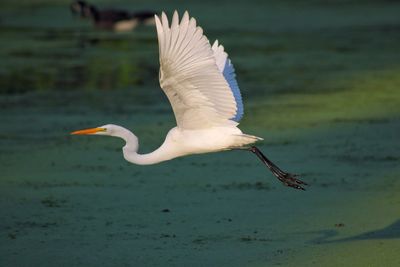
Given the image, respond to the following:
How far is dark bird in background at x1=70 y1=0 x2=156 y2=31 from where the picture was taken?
10656mm

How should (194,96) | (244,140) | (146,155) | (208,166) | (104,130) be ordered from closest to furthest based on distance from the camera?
(194,96)
(244,140)
(146,155)
(104,130)
(208,166)

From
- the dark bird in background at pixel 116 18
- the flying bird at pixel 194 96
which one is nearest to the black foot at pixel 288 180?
the flying bird at pixel 194 96

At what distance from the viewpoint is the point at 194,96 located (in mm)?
3410

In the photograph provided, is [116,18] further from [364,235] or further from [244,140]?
[244,140]

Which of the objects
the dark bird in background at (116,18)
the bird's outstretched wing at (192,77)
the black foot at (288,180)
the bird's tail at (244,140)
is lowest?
the black foot at (288,180)

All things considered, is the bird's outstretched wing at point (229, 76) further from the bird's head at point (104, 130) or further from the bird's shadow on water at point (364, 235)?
the bird's shadow on water at point (364, 235)

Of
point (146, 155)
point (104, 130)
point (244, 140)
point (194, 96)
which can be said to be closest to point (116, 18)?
point (104, 130)

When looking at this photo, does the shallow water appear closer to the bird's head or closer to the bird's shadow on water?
the bird's shadow on water

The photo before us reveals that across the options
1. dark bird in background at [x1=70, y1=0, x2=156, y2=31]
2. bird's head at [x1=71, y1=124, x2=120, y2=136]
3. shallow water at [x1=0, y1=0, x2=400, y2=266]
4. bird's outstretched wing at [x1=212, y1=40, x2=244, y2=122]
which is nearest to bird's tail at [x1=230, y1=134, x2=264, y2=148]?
bird's outstretched wing at [x1=212, y1=40, x2=244, y2=122]

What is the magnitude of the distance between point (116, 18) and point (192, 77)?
25.2 ft

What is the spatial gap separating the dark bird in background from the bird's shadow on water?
6900mm

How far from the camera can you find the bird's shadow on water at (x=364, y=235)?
3820mm

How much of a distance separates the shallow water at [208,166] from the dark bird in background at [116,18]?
1068 millimetres

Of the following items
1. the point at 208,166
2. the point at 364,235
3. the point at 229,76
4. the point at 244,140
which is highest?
the point at 229,76
